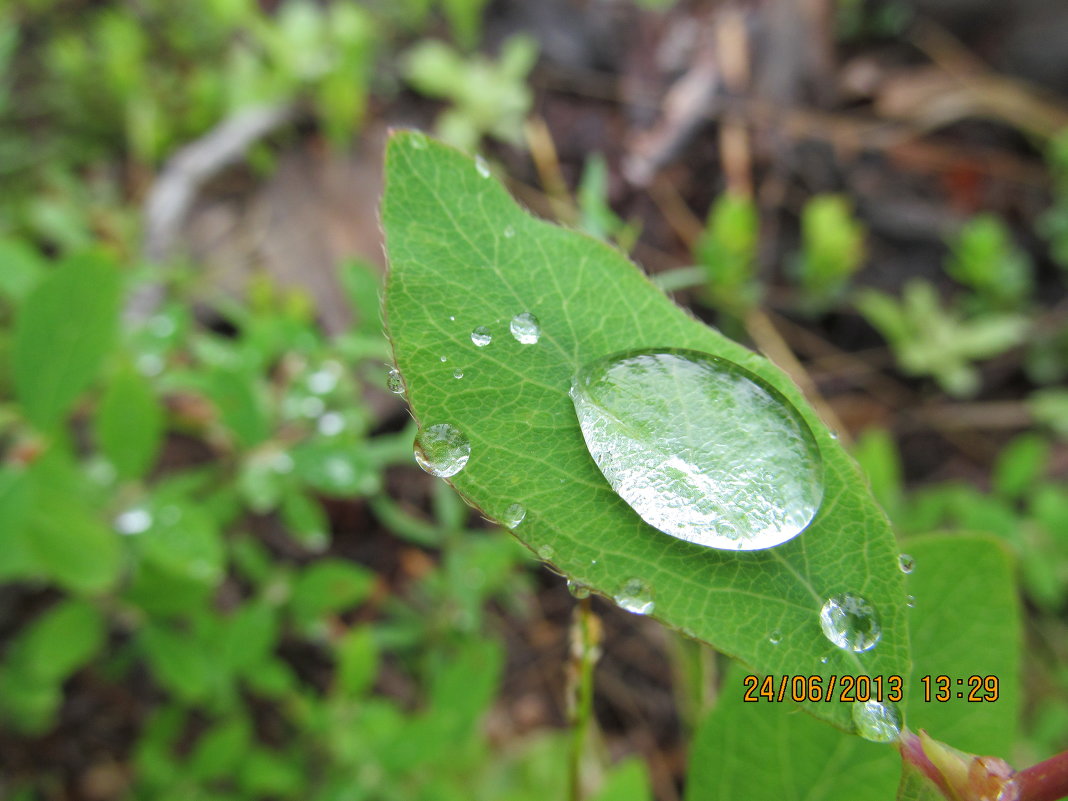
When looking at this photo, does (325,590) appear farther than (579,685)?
Yes

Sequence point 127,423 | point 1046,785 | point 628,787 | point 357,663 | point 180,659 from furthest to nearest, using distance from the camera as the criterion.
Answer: point 357,663
point 180,659
point 127,423
point 628,787
point 1046,785

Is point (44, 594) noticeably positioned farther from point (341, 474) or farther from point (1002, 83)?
point (1002, 83)

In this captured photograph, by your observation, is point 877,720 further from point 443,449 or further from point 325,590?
point 325,590

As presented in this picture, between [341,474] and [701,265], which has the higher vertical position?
[341,474]

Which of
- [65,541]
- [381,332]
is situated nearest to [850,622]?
[381,332]

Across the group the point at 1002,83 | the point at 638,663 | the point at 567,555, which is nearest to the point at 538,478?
the point at 567,555

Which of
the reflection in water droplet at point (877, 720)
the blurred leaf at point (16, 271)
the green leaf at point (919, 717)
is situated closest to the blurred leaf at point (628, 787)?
the green leaf at point (919, 717)
